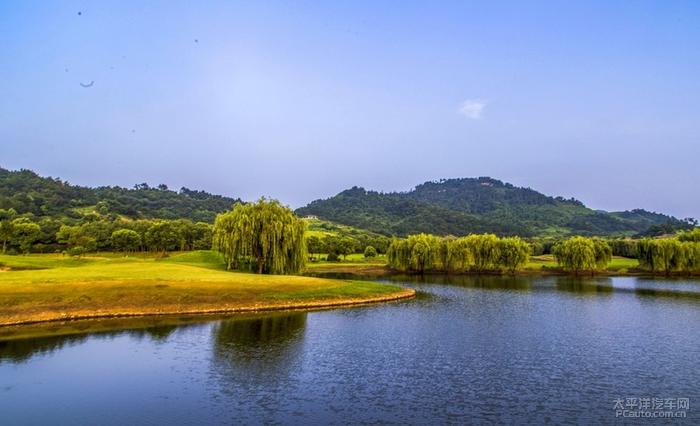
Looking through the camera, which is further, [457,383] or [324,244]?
[324,244]

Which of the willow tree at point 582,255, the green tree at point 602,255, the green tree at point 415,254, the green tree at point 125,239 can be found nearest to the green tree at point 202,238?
the green tree at point 125,239

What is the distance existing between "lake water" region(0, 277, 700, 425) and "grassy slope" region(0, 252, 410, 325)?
14.5 ft

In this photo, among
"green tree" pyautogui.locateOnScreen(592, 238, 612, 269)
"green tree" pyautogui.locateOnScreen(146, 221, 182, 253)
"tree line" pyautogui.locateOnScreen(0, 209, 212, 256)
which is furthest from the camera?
"green tree" pyautogui.locateOnScreen(146, 221, 182, 253)

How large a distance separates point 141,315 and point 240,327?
1288cm

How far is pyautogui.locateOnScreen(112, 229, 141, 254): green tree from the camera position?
117 m

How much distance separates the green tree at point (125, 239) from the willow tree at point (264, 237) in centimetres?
5563

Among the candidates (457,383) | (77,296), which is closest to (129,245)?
(77,296)

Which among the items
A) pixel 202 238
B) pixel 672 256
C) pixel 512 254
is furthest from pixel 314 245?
pixel 672 256

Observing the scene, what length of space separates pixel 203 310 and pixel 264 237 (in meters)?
21.1

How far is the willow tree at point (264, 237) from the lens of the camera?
69688 millimetres

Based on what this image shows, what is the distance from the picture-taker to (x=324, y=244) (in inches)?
5930

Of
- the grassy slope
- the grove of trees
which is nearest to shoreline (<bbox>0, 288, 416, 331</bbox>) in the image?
the grassy slope

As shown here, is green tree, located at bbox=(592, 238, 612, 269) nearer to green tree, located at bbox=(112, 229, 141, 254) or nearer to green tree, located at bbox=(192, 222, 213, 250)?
green tree, located at bbox=(192, 222, 213, 250)

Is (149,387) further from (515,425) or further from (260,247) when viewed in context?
(260,247)
